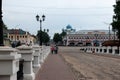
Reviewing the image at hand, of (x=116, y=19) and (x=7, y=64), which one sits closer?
(x=7, y=64)

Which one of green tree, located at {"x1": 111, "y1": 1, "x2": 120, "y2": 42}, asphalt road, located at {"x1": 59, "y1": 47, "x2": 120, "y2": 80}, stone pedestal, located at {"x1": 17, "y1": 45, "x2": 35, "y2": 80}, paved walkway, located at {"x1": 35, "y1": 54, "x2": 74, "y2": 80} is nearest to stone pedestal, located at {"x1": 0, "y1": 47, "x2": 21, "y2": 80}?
stone pedestal, located at {"x1": 17, "y1": 45, "x2": 35, "y2": 80}

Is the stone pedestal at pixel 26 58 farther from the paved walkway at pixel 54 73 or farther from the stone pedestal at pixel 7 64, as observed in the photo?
the stone pedestal at pixel 7 64

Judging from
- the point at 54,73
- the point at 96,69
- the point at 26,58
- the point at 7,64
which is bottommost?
the point at 96,69

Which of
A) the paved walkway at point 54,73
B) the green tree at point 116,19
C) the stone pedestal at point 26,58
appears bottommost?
the paved walkway at point 54,73

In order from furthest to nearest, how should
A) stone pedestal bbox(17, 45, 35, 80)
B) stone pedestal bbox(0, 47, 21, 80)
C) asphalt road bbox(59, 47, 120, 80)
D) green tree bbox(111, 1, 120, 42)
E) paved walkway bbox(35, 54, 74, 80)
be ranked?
1. green tree bbox(111, 1, 120, 42)
2. asphalt road bbox(59, 47, 120, 80)
3. paved walkway bbox(35, 54, 74, 80)
4. stone pedestal bbox(17, 45, 35, 80)
5. stone pedestal bbox(0, 47, 21, 80)

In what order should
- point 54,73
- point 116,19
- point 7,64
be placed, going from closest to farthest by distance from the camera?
point 7,64
point 54,73
point 116,19

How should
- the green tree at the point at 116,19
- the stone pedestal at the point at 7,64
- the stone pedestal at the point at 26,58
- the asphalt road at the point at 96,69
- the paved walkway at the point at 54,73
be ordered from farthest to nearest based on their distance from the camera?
1. the green tree at the point at 116,19
2. the asphalt road at the point at 96,69
3. the paved walkway at the point at 54,73
4. the stone pedestal at the point at 26,58
5. the stone pedestal at the point at 7,64

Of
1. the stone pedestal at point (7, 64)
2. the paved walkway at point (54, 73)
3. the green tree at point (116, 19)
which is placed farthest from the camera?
the green tree at point (116, 19)

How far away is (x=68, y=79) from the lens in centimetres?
2000

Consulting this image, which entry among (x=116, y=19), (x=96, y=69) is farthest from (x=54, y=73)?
(x=116, y=19)

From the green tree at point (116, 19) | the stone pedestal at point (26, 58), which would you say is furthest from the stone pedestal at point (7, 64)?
the green tree at point (116, 19)

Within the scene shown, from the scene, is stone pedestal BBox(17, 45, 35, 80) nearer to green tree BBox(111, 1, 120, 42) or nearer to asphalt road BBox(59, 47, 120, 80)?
asphalt road BBox(59, 47, 120, 80)

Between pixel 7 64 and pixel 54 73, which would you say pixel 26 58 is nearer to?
pixel 7 64

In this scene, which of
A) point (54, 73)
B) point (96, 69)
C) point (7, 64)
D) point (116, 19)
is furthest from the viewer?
point (116, 19)
